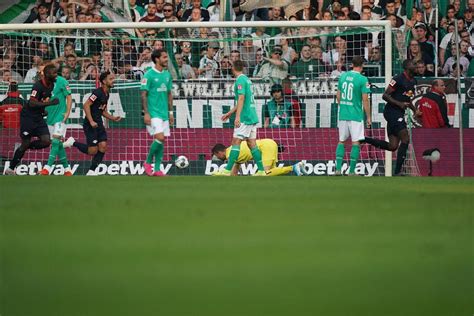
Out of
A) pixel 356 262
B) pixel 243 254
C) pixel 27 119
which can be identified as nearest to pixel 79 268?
pixel 243 254

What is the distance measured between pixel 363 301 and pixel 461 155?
1499 centimetres

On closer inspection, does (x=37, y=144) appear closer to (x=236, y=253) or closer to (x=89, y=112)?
(x=89, y=112)

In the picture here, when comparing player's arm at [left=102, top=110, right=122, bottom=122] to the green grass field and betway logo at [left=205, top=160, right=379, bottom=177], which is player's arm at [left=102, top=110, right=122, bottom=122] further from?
the green grass field

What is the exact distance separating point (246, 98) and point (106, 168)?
3.60 m

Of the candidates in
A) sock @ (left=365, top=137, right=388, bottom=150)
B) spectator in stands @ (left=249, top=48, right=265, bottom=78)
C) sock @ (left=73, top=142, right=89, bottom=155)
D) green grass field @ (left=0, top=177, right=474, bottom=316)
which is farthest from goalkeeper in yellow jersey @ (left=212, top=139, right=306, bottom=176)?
green grass field @ (left=0, top=177, right=474, bottom=316)

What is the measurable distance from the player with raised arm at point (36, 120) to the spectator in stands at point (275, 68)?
12.5ft

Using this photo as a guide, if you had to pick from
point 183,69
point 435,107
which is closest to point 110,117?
point 183,69

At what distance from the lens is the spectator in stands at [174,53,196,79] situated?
20078mm

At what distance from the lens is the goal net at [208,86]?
19.9m

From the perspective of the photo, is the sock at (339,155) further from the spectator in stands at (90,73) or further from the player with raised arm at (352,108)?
the spectator in stands at (90,73)

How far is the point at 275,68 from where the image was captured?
2048cm

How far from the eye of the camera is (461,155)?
770 inches

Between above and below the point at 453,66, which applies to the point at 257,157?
below

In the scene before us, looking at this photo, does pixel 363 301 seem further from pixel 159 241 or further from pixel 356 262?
pixel 159 241
